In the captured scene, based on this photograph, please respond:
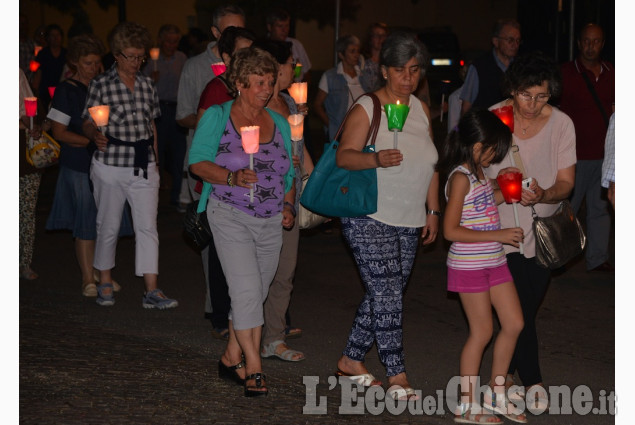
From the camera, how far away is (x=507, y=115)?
6.31 meters

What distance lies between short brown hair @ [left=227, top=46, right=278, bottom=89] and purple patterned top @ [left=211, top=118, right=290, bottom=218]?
0.28 metres

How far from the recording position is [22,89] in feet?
31.5

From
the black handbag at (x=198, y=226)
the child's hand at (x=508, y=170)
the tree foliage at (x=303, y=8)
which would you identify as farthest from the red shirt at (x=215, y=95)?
the tree foliage at (x=303, y=8)

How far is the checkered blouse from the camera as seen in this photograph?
8.70 metres

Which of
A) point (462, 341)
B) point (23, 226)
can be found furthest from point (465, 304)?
point (23, 226)

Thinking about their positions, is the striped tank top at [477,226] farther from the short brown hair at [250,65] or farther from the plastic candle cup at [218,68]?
the plastic candle cup at [218,68]

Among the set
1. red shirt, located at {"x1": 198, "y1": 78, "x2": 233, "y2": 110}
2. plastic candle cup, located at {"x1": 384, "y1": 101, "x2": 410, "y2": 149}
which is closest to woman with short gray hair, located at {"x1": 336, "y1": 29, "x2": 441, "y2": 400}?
plastic candle cup, located at {"x1": 384, "y1": 101, "x2": 410, "y2": 149}

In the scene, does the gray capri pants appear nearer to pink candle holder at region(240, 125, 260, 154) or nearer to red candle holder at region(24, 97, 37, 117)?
pink candle holder at region(240, 125, 260, 154)

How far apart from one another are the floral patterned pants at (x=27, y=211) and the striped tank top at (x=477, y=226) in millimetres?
5139

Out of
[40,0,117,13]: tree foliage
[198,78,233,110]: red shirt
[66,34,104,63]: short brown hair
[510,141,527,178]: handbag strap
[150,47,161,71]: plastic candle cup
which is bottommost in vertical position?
[510,141,527,178]: handbag strap

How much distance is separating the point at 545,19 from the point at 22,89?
18093 millimetres

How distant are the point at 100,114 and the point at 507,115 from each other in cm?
357

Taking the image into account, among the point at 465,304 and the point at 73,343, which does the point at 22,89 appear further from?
the point at 465,304

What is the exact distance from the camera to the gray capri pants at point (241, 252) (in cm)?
641
